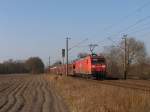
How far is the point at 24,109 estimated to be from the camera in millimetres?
21562

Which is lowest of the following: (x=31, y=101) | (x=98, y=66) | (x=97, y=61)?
(x=31, y=101)

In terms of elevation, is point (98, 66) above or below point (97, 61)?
below

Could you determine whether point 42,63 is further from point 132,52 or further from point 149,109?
point 149,109

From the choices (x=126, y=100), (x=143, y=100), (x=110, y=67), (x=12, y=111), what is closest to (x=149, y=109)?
(x=143, y=100)

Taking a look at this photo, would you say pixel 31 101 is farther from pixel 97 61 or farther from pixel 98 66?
pixel 97 61

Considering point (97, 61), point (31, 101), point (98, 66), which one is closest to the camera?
point (31, 101)

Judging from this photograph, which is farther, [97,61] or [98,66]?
[97,61]

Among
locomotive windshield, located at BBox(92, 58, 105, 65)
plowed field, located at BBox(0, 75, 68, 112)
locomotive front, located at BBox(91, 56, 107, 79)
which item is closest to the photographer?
plowed field, located at BBox(0, 75, 68, 112)

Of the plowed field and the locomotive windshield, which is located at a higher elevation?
the locomotive windshield

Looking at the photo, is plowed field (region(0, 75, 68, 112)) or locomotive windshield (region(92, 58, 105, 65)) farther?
locomotive windshield (region(92, 58, 105, 65))

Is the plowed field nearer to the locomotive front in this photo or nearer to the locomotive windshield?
the locomotive front

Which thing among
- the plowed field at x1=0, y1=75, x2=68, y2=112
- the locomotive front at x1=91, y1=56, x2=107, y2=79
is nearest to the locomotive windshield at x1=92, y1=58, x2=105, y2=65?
the locomotive front at x1=91, y1=56, x2=107, y2=79

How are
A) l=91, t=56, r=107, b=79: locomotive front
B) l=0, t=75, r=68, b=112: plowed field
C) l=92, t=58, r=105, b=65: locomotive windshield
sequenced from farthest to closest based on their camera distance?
l=92, t=58, r=105, b=65: locomotive windshield → l=91, t=56, r=107, b=79: locomotive front → l=0, t=75, r=68, b=112: plowed field

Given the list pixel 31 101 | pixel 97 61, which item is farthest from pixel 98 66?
pixel 31 101
